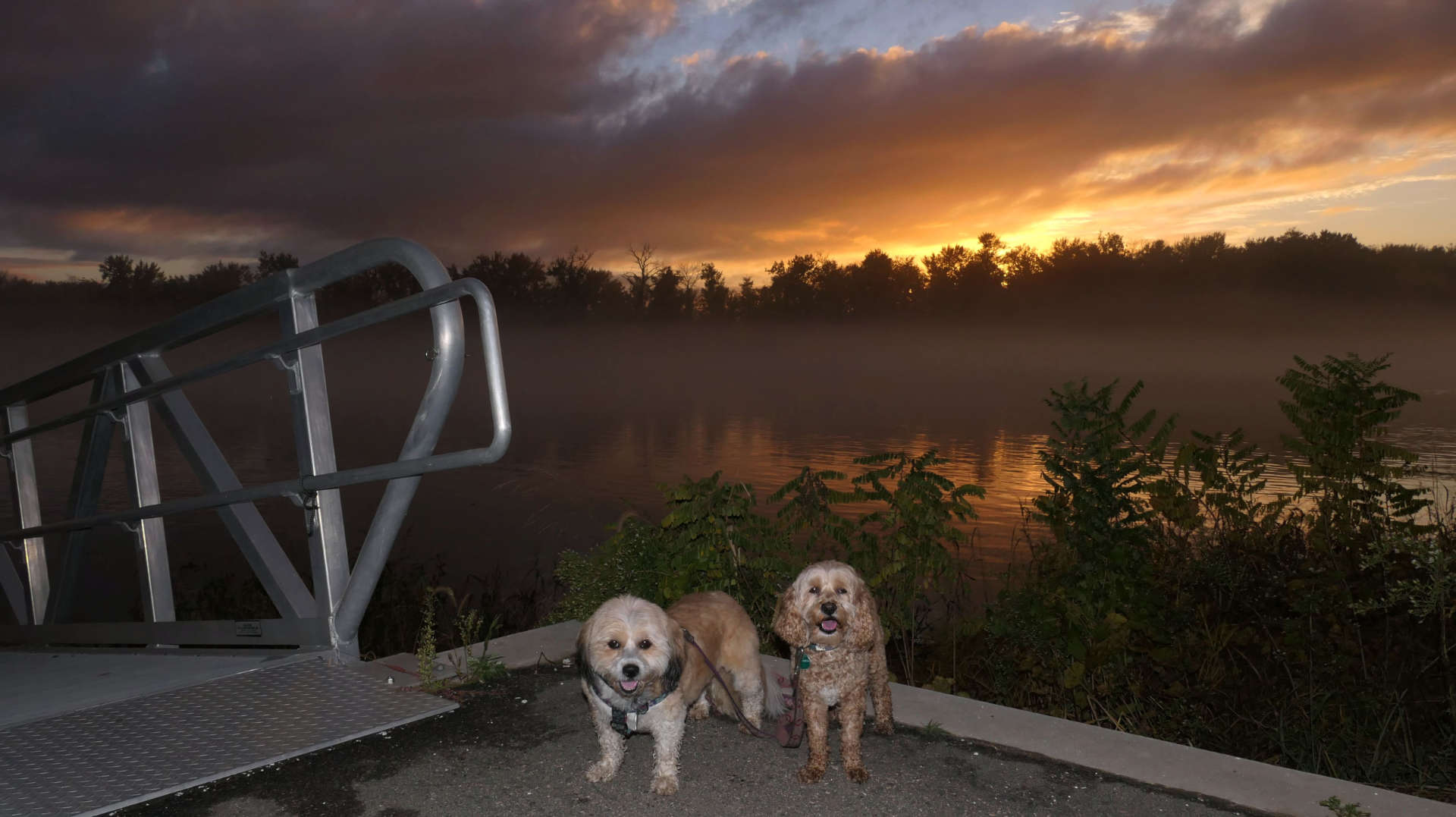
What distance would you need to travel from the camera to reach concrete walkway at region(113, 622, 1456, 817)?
3.14 meters

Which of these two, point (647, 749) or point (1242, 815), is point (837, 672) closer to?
point (647, 749)

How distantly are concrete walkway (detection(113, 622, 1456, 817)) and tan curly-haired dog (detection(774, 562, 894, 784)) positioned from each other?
0.16 metres

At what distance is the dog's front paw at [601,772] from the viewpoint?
11.2ft

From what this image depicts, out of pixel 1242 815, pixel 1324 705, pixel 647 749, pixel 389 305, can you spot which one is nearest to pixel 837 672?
pixel 647 749

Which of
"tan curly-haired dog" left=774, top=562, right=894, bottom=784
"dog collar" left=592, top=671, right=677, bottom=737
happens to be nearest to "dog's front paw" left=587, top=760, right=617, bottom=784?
"dog collar" left=592, top=671, right=677, bottom=737

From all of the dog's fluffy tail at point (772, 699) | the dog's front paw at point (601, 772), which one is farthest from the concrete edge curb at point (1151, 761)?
the dog's front paw at point (601, 772)

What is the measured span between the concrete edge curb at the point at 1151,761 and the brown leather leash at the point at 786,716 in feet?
1.72

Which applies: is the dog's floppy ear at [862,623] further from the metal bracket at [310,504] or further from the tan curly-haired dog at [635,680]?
the metal bracket at [310,504]

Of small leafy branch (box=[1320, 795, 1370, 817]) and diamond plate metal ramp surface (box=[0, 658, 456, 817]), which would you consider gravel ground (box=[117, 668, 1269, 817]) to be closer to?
diamond plate metal ramp surface (box=[0, 658, 456, 817])

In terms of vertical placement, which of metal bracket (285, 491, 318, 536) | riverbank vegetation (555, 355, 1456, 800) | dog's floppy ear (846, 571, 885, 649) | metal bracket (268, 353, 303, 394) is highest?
metal bracket (268, 353, 303, 394)

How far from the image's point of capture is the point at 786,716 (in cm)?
376

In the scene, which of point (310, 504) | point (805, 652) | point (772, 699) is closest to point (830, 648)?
point (805, 652)

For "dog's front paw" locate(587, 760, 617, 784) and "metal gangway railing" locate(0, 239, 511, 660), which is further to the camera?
"metal gangway railing" locate(0, 239, 511, 660)

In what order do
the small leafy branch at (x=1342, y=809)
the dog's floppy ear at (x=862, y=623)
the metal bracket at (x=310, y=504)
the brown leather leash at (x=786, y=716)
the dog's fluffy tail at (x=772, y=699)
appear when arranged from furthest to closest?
the metal bracket at (x=310, y=504) < the dog's fluffy tail at (x=772, y=699) < the brown leather leash at (x=786, y=716) < the dog's floppy ear at (x=862, y=623) < the small leafy branch at (x=1342, y=809)
